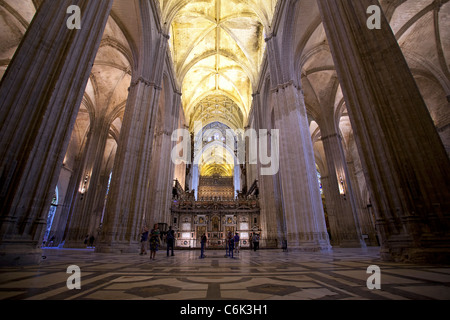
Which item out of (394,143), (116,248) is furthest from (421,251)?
(116,248)

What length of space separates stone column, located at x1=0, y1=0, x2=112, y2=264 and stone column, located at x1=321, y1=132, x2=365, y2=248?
16.6 meters

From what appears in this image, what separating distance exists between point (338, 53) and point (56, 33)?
7.41 meters

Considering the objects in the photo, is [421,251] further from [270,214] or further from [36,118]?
[270,214]

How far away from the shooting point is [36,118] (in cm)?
414

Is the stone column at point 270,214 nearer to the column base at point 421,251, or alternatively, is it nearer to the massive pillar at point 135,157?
the massive pillar at point 135,157

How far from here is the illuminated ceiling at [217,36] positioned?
1528 cm

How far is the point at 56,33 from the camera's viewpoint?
460cm

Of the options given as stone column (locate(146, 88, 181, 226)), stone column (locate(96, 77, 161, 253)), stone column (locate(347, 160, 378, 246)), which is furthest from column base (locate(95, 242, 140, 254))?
stone column (locate(347, 160, 378, 246))

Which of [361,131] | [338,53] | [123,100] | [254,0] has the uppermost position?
[254,0]

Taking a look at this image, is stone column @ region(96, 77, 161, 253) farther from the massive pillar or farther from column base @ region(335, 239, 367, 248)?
column base @ region(335, 239, 367, 248)

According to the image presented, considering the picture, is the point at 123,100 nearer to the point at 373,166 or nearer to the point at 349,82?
the point at 349,82
